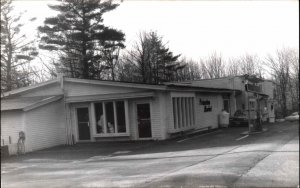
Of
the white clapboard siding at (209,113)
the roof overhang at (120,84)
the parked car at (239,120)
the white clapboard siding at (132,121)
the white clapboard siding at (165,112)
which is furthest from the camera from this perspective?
the parked car at (239,120)

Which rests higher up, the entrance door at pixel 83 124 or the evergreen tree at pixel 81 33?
the evergreen tree at pixel 81 33

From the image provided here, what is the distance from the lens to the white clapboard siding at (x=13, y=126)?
56.0ft

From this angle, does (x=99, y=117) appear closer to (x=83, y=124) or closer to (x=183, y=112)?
(x=83, y=124)

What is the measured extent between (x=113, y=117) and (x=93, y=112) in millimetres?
1079

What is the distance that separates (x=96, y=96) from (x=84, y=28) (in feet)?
18.7

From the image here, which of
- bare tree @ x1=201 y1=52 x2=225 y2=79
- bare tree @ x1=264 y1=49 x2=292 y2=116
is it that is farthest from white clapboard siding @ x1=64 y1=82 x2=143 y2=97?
Result: bare tree @ x1=201 y1=52 x2=225 y2=79

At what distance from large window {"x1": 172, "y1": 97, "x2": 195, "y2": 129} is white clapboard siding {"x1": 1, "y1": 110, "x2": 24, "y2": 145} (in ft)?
23.7

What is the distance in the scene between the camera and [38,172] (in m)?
11.6

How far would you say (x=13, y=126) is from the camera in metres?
17.2

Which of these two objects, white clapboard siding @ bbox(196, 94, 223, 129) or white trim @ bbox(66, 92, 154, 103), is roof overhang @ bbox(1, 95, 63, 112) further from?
white clapboard siding @ bbox(196, 94, 223, 129)

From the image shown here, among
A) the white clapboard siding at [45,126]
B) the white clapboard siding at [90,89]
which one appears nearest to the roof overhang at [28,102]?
the white clapboard siding at [45,126]

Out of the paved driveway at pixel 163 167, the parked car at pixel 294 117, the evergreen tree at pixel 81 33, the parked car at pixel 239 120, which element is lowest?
the paved driveway at pixel 163 167

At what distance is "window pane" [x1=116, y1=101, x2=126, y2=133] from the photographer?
63.1ft

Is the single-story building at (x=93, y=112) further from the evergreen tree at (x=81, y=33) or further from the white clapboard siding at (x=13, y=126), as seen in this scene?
the evergreen tree at (x=81, y=33)
